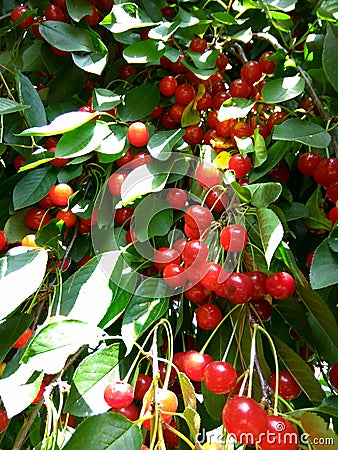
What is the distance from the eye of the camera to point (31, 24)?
734 millimetres

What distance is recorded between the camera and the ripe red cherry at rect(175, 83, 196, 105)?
0.65 m

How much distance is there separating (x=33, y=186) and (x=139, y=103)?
16 cm

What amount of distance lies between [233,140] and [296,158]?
0.09 m

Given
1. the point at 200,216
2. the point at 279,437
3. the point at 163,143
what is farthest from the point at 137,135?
the point at 279,437

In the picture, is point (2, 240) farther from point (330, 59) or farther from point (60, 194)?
point (330, 59)

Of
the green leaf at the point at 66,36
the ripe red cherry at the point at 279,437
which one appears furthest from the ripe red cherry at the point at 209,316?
the green leaf at the point at 66,36

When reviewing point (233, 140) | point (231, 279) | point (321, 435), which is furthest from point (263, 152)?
point (321, 435)

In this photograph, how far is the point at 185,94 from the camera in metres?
0.65

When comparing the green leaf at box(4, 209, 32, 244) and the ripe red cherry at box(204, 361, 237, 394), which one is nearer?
the ripe red cherry at box(204, 361, 237, 394)

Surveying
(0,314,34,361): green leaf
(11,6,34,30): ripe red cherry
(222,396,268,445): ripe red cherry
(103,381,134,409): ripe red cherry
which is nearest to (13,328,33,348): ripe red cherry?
(0,314,34,361): green leaf

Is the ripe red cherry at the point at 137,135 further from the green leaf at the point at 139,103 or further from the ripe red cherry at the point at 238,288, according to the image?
the ripe red cherry at the point at 238,288

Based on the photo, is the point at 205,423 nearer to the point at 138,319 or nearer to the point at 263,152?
the point at 138,319

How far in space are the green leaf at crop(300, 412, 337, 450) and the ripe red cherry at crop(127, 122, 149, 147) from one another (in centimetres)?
32

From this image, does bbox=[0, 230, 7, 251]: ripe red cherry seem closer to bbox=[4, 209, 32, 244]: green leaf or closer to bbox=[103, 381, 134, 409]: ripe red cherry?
bbox=[4, 209, 32, 244]: green leaf
